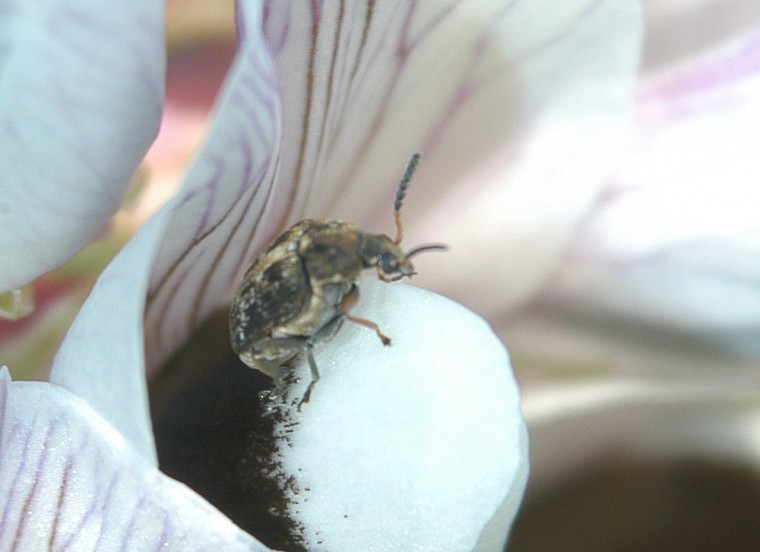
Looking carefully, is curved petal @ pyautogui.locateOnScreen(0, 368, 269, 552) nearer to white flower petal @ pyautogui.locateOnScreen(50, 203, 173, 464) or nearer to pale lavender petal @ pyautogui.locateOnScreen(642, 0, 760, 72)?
white flower petal @ pyautogui.locateOnScreen(50, 203, 173, 464)

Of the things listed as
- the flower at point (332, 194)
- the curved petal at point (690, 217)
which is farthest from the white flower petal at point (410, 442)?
the curved petal at point (690, 217)

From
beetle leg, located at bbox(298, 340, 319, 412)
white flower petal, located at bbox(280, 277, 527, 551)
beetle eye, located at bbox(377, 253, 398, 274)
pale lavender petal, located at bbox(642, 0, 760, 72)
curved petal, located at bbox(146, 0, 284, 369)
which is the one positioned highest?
pale lavender petal, located at bbox(642, 0, 760, 72)

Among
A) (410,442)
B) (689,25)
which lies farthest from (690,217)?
(410,442)

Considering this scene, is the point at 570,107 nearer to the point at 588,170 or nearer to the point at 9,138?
the point at 588,170

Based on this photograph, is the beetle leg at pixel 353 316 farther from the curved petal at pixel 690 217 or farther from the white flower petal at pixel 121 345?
the curved petal at pixel 690 217

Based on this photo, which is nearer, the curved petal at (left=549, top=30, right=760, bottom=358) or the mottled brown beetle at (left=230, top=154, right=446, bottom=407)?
the mottled brown beetle at (left=230, top=154, right=446, bottom=407)

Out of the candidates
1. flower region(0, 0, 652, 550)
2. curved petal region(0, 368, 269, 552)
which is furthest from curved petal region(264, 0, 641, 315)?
curved petal region(0, 368, 269, 552)

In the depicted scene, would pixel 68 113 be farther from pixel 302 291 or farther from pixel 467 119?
pixel 467 119
